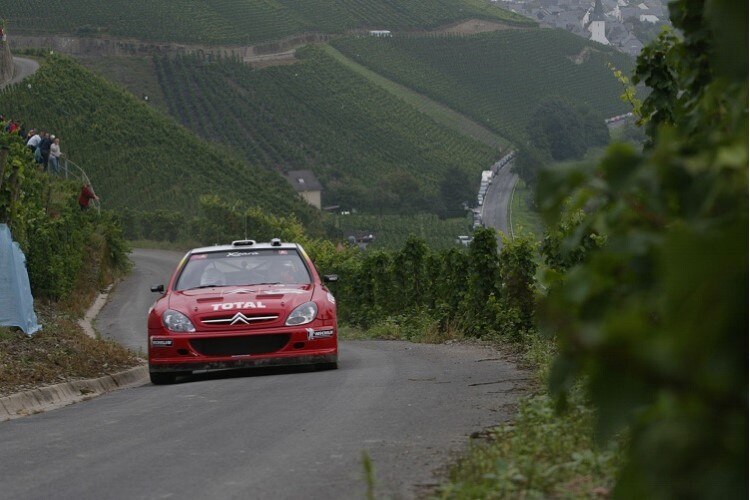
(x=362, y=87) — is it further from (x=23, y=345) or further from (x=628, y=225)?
(x=628, y=225)

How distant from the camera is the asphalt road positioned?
735cm

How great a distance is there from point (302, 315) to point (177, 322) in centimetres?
140

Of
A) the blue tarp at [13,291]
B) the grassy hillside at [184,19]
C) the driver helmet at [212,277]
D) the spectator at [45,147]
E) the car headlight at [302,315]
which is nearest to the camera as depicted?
the car headlight at [302,315]

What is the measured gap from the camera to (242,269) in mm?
16875

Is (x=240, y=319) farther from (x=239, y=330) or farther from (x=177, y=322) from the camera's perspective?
(x=177, y=322)

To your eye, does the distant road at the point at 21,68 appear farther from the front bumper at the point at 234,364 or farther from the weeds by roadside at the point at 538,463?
the weeds by roadside at the point at 538,463

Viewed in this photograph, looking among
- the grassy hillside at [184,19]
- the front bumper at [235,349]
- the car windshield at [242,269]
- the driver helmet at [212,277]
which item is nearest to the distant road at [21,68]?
the grassy hillside at [184,19]

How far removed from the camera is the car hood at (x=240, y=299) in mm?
15148

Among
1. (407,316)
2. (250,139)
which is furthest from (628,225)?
(250,139)

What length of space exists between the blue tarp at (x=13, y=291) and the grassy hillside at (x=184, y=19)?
134 metres

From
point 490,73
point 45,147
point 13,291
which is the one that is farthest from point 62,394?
point 490,73

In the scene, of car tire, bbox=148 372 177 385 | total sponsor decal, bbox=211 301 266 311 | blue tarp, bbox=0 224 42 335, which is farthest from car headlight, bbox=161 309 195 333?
blue tarp, bbox=0 224 42 335

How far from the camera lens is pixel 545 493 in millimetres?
5949

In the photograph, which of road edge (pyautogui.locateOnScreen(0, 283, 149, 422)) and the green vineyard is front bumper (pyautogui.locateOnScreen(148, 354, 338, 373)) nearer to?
road edge (pyautogui.locateOnScreen(0, 283, 149, 422))
